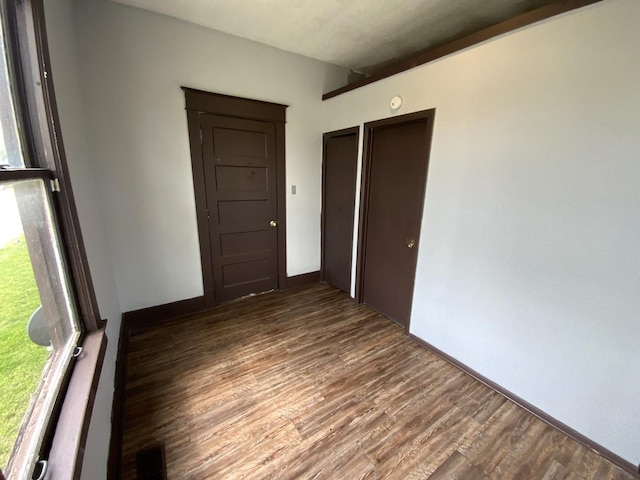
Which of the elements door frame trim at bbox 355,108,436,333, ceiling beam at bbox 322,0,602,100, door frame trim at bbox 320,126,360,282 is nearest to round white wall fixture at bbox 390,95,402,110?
door frame trim at bbox 355,108,436,333

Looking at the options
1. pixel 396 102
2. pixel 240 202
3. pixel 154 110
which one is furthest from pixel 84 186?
pixel 396 102

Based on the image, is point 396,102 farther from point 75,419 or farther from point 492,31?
point 75,419

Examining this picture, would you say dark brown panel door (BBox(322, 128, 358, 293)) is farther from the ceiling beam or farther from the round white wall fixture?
the ceiling beam

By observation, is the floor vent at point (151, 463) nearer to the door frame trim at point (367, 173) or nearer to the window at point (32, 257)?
the window at point (32, 257)

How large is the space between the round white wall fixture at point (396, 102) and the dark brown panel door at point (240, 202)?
1.34 meters

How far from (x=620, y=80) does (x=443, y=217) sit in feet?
3.71

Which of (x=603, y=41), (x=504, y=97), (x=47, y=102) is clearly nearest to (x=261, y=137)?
(x=47, y=102)

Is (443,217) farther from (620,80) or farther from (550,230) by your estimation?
(620,80)

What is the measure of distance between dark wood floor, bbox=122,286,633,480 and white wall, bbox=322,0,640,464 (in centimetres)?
29

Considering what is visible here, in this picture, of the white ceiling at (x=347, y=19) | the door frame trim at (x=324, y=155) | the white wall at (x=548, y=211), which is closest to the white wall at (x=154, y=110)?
the white ceiling at (x=347, y=19)

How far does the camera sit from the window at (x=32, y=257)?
2.46 ft

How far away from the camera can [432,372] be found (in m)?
2.06

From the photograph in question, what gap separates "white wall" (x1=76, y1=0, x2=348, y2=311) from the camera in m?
2.13

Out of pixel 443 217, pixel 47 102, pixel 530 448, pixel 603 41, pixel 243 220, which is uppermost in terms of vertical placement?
pixel 603 41
